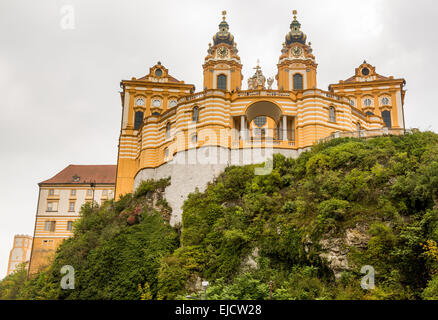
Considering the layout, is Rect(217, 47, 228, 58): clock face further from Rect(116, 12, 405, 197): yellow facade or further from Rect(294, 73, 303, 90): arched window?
Rect(294, 73, 303, 90): arched window

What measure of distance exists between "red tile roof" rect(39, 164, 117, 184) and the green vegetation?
88.4ft

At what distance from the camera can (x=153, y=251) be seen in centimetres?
3403

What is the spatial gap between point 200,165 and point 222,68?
17.4 m

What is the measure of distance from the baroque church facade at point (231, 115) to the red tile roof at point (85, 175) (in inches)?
691

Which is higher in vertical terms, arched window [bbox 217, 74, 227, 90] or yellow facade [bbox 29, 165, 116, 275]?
arched window [bbox 217, 74, 227, 90]

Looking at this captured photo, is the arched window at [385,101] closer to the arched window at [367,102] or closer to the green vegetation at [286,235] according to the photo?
the arched window at [367,102]

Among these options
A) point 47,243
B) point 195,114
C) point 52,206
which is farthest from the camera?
point 52,206

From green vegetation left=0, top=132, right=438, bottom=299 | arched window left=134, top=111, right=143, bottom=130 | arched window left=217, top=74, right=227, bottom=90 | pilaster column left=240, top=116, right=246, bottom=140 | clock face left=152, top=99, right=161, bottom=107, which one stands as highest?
arched window left=217, top=74, right=227, bottom=90

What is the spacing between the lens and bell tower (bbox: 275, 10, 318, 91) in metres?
51.7

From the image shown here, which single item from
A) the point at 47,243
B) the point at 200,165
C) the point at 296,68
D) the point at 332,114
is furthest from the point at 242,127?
the point at 47,243

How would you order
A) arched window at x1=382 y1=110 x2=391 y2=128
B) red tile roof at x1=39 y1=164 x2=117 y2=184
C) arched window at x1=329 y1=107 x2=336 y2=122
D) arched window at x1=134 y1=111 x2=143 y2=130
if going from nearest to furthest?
1. arched window at x1=329 y1=107 x2=336 y2=122
2. arched window at x1=134 y1=111 x2=143 y2=130
3. arched window at x1=382 y1=110 x2=391 y2=128
4. red tile roof at x1=39 y1=164 x2=117 y2=184

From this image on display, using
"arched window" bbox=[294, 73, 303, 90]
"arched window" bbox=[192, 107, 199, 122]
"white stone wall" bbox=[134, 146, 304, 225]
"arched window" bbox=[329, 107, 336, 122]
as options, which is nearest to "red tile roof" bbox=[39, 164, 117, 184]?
"arched window" bbox=[192, 107, 199, 122]

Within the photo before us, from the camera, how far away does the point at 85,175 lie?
Answer: 224 ft

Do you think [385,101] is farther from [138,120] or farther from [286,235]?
[286,235]
